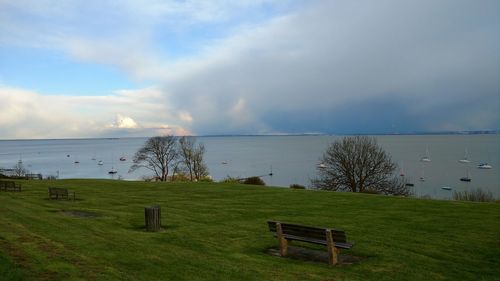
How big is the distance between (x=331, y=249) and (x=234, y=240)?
130 inches

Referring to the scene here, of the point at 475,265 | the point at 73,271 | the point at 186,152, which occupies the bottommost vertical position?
the point at 475,265

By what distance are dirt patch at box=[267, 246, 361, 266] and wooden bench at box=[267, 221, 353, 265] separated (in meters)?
0.25

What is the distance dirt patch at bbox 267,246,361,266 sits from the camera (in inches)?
368

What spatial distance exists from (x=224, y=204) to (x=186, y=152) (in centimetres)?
5355

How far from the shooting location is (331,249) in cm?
890

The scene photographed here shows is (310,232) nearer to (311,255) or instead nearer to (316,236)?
(316,236)

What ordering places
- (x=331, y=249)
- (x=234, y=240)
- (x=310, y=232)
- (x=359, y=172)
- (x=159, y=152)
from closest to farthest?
1. (x=331, y=249)
2. (x=310, y=232)
3. (x=234, y=240)
4. (x=359, y=172)
5. (x=159, y=152)

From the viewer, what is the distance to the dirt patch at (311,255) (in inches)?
368

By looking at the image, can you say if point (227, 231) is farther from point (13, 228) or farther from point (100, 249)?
point (13, 228)

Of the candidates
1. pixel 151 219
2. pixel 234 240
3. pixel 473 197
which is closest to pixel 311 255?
pixel 234 240

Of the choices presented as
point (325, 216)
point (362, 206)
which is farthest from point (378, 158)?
point (325, 216)

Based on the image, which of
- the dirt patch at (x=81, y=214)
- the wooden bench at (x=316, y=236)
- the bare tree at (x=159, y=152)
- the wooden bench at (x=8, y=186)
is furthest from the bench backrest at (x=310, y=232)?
the bare tree at (x=159, y=152)

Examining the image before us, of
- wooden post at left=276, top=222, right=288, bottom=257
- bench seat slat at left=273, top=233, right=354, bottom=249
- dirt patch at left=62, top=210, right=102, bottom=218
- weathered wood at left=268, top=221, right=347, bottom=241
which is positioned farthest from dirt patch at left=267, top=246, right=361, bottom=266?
dirt patch at left=62, top=210, right=102, bottom=218

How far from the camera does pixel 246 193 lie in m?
23.1
